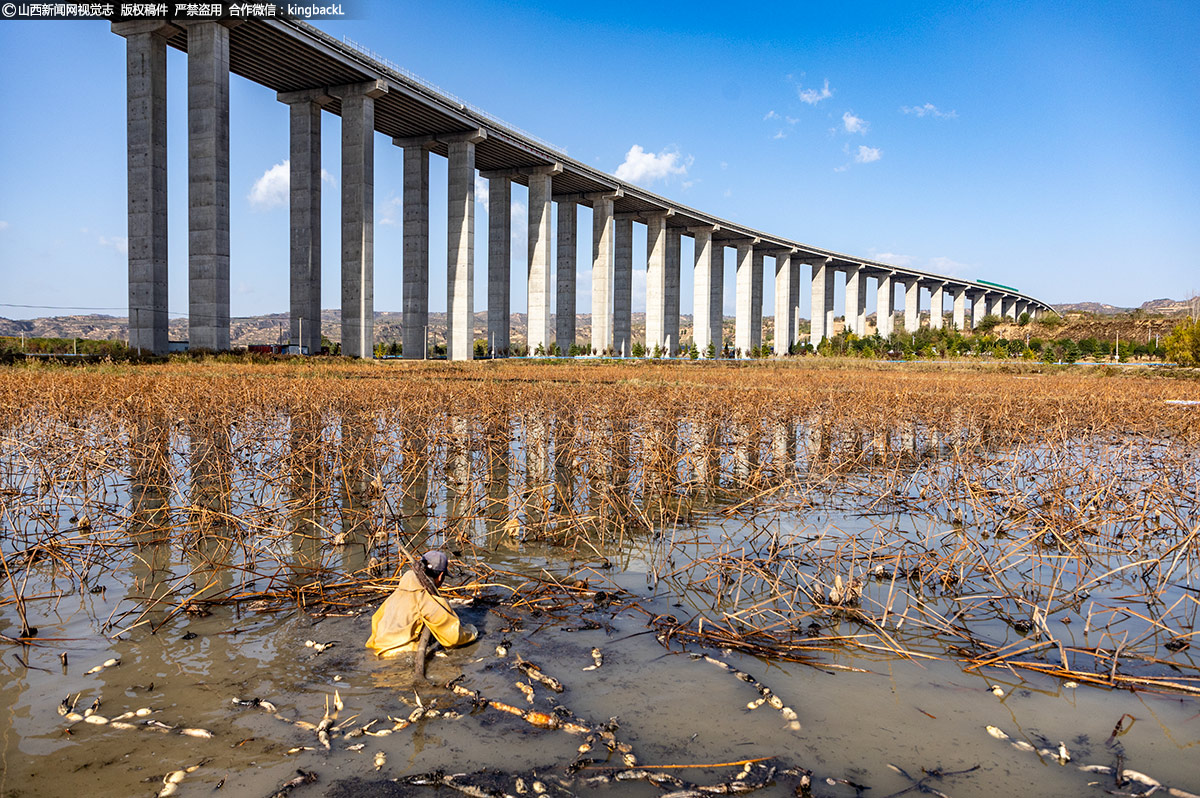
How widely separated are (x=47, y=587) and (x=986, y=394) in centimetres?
2253

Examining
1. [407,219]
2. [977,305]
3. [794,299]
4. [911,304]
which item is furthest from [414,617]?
[977,305]

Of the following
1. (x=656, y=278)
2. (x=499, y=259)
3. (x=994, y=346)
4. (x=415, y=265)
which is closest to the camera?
(x=415, y=265)

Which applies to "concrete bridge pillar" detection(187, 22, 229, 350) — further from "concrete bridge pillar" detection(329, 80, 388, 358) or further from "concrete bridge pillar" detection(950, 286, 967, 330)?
"concrete bridge pillar" detection(950, 286, 967, 330)

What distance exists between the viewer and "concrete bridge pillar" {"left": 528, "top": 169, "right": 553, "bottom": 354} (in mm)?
56094

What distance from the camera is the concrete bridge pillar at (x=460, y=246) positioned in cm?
4869

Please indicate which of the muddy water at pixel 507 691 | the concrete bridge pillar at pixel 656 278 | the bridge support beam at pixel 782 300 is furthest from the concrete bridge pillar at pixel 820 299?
the muddy water at pixel 507 691

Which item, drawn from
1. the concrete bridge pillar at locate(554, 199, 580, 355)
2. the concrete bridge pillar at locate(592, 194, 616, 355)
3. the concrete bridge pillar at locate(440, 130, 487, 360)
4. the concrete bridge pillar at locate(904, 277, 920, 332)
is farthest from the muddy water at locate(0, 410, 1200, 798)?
the concrete bridge pillar at locate(904, 277, 920, 332)

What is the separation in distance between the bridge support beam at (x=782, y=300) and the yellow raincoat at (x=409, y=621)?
8061 cm

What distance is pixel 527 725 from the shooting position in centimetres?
303

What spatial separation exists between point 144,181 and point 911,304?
3650 inches

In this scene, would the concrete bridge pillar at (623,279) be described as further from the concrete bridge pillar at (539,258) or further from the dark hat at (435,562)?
the dark hat at (435,562)

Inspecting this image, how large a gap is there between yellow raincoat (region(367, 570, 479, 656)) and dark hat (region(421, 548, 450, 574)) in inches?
6.8

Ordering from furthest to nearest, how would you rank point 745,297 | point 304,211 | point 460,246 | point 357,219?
point 745,297, point 460,246, point 357,219, point 304,211

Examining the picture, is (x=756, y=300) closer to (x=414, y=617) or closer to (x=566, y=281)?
(x=566, y=281)
